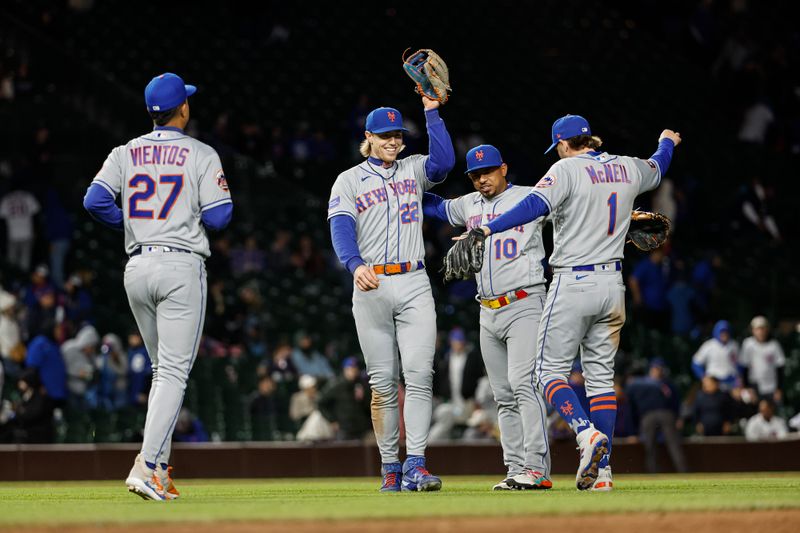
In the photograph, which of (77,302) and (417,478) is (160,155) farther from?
(77,302)

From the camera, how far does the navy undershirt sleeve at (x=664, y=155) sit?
303 inches

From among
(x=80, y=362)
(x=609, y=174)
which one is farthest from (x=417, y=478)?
(x=80, y=362)

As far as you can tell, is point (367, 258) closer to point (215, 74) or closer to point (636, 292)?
point (636, 292)

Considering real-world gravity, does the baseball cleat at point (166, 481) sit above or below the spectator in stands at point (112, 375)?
below

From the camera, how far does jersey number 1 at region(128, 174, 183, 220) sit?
22.1ft

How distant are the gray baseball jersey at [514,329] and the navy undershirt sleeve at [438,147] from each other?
470 mm

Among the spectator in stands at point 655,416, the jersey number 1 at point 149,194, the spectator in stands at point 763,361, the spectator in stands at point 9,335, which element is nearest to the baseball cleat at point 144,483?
the jersey number 1 at point 149,194

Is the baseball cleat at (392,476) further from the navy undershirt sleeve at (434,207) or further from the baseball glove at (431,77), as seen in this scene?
the baseball glove at (431,77)

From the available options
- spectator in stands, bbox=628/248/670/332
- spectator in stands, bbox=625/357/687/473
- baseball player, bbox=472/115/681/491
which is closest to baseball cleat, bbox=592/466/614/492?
baseball player, bbox=472/115/681/491

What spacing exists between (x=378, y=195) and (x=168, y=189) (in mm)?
1314

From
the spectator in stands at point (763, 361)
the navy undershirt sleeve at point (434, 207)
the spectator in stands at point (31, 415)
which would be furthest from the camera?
the spectator in stands at point (763, 361)

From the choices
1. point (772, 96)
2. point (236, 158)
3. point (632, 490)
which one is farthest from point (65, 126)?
point (632, 490)

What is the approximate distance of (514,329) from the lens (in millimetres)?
7605

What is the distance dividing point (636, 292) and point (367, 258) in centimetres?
998
